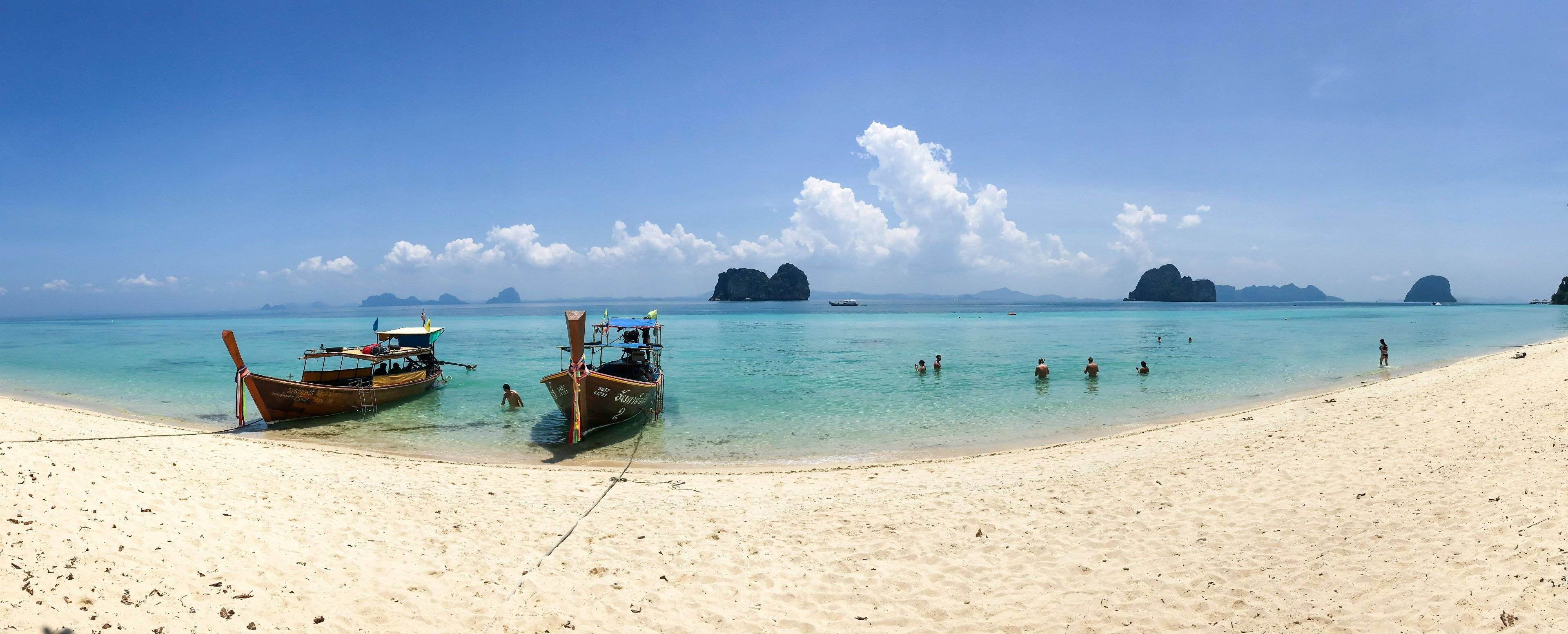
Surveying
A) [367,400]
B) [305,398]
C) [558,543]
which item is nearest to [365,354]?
[367,400]

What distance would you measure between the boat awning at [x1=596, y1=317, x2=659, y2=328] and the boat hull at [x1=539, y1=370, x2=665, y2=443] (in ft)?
9.71

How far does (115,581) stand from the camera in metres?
5.33

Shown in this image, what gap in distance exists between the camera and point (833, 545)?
7707 mm

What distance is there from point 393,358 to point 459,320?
99932 millimetres

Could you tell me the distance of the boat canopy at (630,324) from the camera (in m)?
20.4

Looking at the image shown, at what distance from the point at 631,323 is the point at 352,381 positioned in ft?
31.4

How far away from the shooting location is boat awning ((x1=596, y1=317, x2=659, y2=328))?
20453 millimetres

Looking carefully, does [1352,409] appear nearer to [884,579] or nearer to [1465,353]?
[884,579]

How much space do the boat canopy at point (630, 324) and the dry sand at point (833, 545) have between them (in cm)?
928

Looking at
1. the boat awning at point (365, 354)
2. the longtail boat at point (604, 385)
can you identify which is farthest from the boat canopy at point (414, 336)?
the longtail boat at point (604, 385)

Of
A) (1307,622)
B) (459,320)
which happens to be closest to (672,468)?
(1307,622)

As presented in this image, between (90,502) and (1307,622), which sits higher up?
(90,502)

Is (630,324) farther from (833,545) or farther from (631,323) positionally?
(833,545)

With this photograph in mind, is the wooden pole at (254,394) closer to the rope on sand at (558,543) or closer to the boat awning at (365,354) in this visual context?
the boat awning at (365,354)
